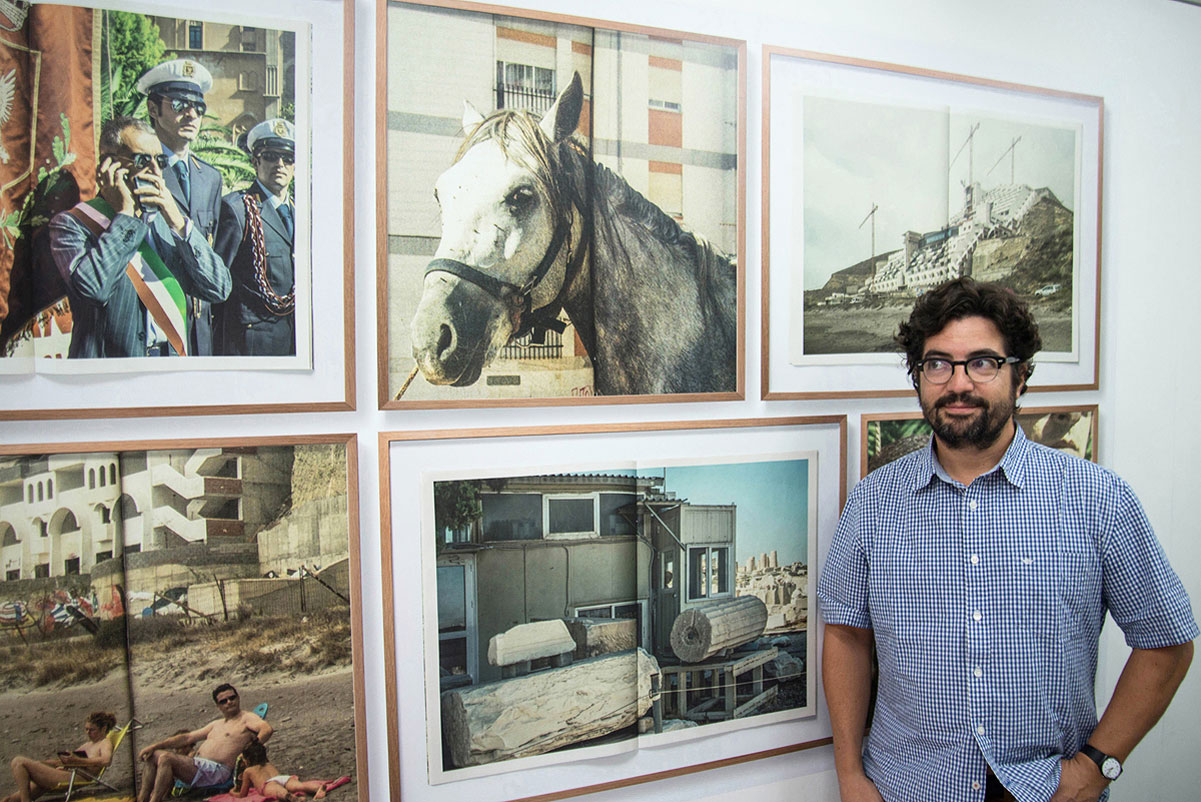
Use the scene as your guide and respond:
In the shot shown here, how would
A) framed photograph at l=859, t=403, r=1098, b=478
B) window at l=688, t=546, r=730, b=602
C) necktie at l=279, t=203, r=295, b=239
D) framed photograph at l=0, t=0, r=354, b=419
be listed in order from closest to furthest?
framed photograph at l=0, t=0, r=354, b=419, necktie at l=279, t=203, r=295, b=239, window at l=688, t=546, r=730, b=602, framed photograph at l=859, t=403, r=1098, b=478

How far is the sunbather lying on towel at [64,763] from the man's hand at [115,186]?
790 millimetres

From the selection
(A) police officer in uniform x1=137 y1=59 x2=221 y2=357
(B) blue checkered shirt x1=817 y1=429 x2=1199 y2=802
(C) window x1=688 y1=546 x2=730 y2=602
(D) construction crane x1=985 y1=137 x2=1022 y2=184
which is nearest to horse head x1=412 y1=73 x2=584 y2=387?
(A) police officer in uniform x1=137 y1=59 x2=221 y2=357

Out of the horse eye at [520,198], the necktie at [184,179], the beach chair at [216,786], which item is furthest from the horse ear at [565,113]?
the beach chair at [216,786]

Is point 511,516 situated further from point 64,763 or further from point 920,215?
point 920,215

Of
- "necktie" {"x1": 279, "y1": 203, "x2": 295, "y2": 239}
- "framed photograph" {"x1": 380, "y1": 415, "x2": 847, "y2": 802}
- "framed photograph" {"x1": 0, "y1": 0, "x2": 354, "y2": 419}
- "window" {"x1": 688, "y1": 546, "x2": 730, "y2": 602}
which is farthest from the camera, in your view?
"window" {"x1": 688, "y1": 546, "x2": 730, "y2": 602}

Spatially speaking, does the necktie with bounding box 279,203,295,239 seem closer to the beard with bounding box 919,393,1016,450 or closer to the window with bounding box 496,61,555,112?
the window with bounding box 496,61,555,112

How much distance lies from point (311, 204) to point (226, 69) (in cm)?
24

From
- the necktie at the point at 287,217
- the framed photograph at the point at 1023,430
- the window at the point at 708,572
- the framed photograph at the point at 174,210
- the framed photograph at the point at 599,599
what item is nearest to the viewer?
the framed photograph at the point at 174,210

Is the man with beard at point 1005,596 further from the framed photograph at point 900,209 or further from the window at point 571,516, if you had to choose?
the window at point 571,516

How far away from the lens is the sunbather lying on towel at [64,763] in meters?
1.01

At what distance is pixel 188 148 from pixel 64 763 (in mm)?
→ 980

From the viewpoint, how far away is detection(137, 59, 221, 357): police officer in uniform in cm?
103

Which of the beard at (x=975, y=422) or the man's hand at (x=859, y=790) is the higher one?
the beard at (x=975, y=422)

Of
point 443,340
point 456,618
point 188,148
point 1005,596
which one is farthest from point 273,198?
point 1005,596
